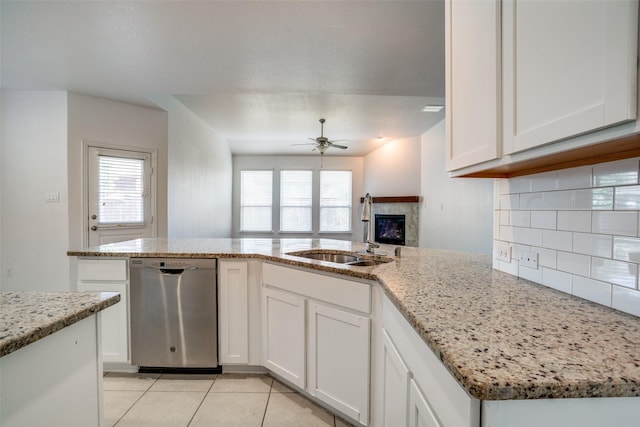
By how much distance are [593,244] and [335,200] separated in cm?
737

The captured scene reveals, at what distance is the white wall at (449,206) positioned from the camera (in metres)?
4.09

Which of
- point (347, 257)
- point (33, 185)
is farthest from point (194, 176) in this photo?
point (347, 257)

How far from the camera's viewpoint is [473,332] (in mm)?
727

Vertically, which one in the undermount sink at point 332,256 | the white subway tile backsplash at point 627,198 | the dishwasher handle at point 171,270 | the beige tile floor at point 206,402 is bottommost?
the beige tile floor at point 206,402

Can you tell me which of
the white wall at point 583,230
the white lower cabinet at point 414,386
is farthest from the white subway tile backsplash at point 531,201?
the white lower cabinet at point 414,386

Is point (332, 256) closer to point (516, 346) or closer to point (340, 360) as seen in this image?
point (340, 360)

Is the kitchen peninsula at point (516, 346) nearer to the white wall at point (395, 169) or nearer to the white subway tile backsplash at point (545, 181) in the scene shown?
the white subway tile backsplash at point (545, 181)

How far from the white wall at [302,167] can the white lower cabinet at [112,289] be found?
6101 mm

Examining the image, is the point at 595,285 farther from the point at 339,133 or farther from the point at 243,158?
the point at 243,158

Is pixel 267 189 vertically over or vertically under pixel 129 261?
over

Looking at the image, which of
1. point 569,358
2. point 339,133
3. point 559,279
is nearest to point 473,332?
point 569,358

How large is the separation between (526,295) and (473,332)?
0.48 meters

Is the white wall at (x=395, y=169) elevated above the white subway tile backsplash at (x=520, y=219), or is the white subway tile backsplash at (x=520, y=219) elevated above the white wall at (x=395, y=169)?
the white wall at (x=395, y=169)

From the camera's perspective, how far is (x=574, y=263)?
103 cm
